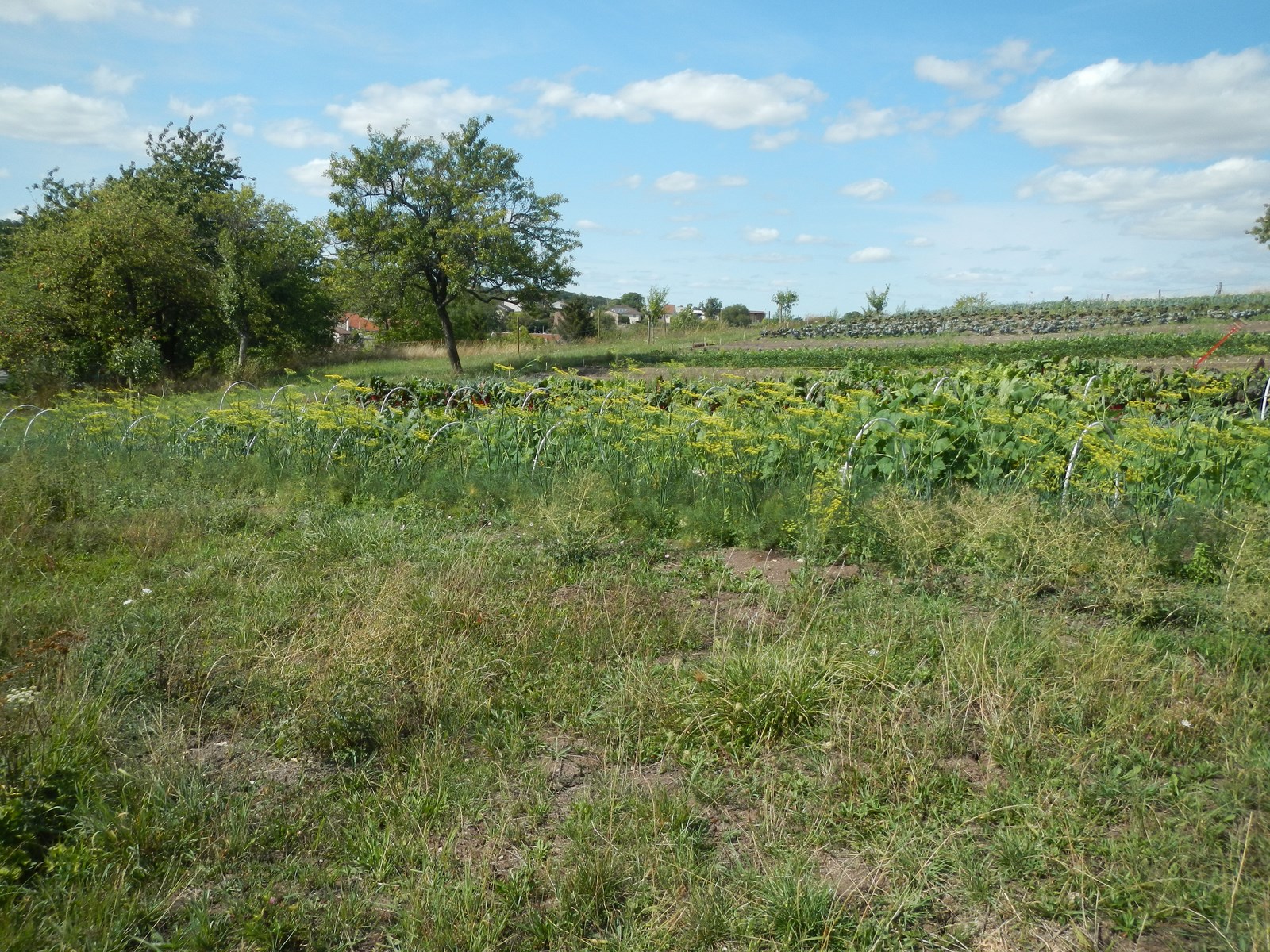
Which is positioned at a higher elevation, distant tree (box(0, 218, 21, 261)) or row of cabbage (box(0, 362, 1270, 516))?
distant tree (box(0, 218, 21, 261))

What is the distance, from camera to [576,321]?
43.0m

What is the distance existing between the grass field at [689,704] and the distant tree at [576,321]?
36.3 m

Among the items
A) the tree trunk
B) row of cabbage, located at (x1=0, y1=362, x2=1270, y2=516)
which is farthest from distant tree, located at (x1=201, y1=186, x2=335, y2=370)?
row of cabbage, located at (x1=0, y1=362, x2=1270, y2=516)

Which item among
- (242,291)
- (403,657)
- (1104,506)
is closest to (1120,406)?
(1104,506)

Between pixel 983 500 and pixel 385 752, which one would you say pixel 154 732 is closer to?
pixel 385 752

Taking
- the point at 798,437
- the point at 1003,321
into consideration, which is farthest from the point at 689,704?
the point at 1003,321

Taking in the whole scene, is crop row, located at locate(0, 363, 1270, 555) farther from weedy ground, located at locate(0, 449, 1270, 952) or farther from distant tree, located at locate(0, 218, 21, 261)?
distant tree, located at locate(0, 218, 21, 261)

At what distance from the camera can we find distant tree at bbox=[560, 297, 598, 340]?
42.8 metres

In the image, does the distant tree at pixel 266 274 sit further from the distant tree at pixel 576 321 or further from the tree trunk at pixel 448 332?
the distant tree at pixel 576 321

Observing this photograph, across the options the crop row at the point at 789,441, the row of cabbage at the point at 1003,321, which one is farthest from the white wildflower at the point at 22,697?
the row of cabbage at the point at 1003,321

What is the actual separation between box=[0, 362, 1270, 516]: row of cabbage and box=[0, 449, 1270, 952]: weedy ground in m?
0.93

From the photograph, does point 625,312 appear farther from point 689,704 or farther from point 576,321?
point 689,704

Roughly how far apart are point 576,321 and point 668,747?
40.5m

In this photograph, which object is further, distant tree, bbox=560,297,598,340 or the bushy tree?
distant tree, bbox=560,297,598,340
